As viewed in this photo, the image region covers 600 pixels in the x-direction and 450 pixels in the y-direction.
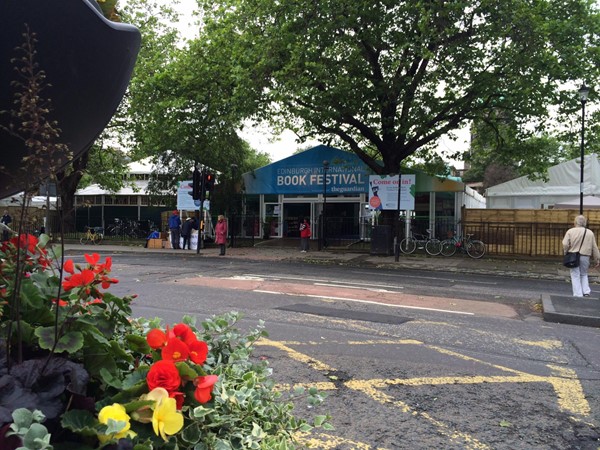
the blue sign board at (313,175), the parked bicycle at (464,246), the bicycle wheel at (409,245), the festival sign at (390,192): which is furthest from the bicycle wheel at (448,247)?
the blue sign board at (313,175)

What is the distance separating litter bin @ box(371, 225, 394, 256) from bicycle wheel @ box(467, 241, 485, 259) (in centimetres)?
317

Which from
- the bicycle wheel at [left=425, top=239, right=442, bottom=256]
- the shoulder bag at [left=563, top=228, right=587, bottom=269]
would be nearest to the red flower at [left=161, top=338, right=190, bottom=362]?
the shoulder bag at [left=563, top=228, right=587, bottom=269]

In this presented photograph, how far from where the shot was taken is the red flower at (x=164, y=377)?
1490 mm

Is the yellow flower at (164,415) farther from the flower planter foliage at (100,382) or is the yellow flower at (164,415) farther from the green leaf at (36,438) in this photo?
the green leaf at (36,438)

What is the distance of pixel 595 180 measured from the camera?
23.3 metres

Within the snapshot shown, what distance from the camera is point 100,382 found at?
160 centimetres

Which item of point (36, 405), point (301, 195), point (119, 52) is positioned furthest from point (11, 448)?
point (301, 195)

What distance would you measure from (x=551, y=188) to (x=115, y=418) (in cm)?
2648

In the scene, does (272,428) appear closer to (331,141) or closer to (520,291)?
(520,291)

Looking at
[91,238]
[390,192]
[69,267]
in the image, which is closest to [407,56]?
[390,192]

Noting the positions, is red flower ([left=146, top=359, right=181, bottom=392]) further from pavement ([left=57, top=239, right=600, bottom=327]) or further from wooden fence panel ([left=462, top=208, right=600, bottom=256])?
wooden fence panel ([left=462, top=208, right=600, bottom=256])

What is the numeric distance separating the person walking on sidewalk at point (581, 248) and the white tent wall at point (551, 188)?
15.4 m

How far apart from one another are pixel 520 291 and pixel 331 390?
8.75m

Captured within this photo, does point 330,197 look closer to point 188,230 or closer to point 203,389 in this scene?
point 188,230
